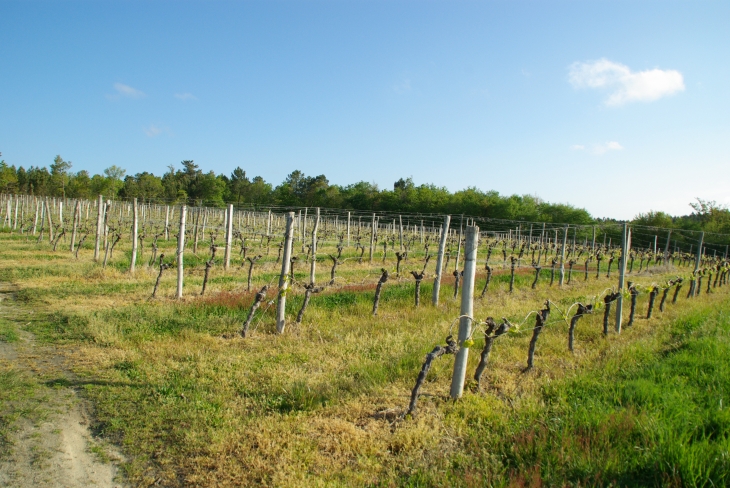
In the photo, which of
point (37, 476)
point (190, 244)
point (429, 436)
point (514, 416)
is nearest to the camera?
point (37, 476)

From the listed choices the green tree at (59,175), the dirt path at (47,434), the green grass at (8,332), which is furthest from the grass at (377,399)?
the green tree at (59,175)

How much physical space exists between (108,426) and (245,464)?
1728mm

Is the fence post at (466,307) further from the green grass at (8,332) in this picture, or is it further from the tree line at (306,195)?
the tree line at (306,195)

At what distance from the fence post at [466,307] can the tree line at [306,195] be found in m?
29.5

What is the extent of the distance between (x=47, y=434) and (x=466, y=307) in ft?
14.8

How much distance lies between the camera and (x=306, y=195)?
243 feet

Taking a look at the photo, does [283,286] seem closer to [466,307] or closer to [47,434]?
[466,307]

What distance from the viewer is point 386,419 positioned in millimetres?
4527

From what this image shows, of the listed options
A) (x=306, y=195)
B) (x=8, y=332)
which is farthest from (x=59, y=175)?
(x=8, y=332)

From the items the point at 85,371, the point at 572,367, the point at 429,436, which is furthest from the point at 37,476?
the point at 572,367

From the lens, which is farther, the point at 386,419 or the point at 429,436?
the point at 386,419

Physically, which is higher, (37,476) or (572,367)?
(572,367)

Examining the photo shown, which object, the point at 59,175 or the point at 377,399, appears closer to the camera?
the point at 377,399

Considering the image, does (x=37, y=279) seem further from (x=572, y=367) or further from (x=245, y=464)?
(x=572, y=367)
